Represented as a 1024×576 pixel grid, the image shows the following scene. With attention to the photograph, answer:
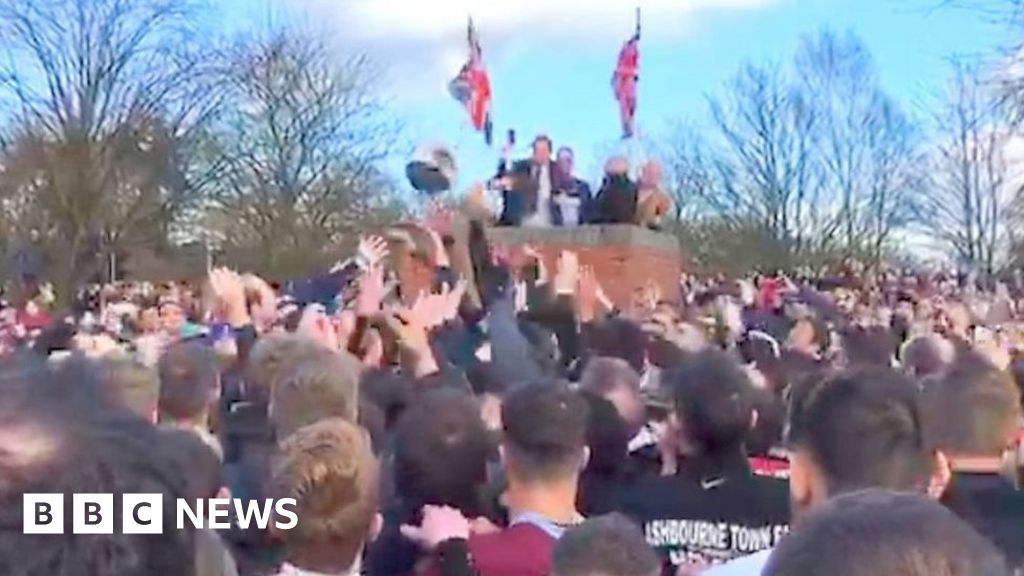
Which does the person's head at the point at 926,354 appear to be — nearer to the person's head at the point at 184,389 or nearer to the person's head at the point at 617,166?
the person's head at the point at 184,389

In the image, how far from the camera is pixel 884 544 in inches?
81.8

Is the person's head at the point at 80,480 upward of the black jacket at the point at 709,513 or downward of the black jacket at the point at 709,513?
upward

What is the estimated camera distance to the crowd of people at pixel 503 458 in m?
2.06

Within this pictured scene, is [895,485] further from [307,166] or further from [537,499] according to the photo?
[307,166]

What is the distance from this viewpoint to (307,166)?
141ft

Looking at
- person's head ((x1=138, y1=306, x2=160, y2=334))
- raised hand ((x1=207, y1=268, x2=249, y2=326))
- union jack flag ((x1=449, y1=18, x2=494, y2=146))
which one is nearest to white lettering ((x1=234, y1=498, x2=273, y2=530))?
raised hand ((x1=207, y1=268, x2=249, y2=326))

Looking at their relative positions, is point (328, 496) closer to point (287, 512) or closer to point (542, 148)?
point (287, 512)

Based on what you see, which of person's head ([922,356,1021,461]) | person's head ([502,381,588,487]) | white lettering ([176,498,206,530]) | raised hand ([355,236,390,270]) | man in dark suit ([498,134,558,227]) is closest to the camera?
white lettering ([176,498,206,530])

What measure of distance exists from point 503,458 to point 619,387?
52.0 inches

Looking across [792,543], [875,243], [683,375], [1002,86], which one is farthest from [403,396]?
[875,243]

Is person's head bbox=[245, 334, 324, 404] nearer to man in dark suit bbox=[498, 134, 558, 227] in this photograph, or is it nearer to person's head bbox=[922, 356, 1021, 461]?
person's head bbox=[922, 356, 1021, 461]

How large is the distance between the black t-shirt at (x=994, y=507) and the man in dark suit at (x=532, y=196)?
1462 cm

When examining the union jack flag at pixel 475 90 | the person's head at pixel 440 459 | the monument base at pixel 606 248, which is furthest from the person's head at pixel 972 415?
the union jack flag at pixel 475 90

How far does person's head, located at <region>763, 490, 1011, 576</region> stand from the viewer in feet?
6.75
